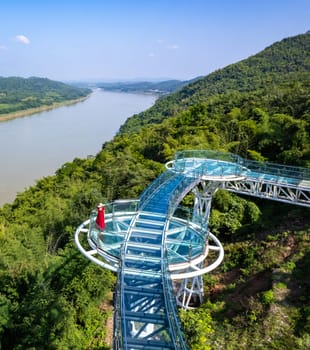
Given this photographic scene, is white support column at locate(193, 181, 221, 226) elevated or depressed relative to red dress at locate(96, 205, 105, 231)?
depressed

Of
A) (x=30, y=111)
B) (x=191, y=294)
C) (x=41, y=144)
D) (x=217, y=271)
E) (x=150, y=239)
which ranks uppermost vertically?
(x=150, y=239)

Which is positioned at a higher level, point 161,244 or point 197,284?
point 161,244

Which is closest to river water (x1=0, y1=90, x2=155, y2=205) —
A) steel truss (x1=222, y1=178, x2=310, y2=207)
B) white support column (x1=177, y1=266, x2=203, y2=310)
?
white support column (x1=177, y1=266, x2=203, y2=310)

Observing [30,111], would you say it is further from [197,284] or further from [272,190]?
[197,284]

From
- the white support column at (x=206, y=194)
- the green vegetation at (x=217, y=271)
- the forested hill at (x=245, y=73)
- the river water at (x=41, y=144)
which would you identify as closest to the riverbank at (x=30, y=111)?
the river water at (x=41, y=144)

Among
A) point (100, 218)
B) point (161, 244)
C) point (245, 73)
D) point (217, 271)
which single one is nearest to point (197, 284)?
point (217, 271)

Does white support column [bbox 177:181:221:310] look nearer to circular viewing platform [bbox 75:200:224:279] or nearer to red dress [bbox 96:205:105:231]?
circular viewing platform [bbox 75:200:224:279]
